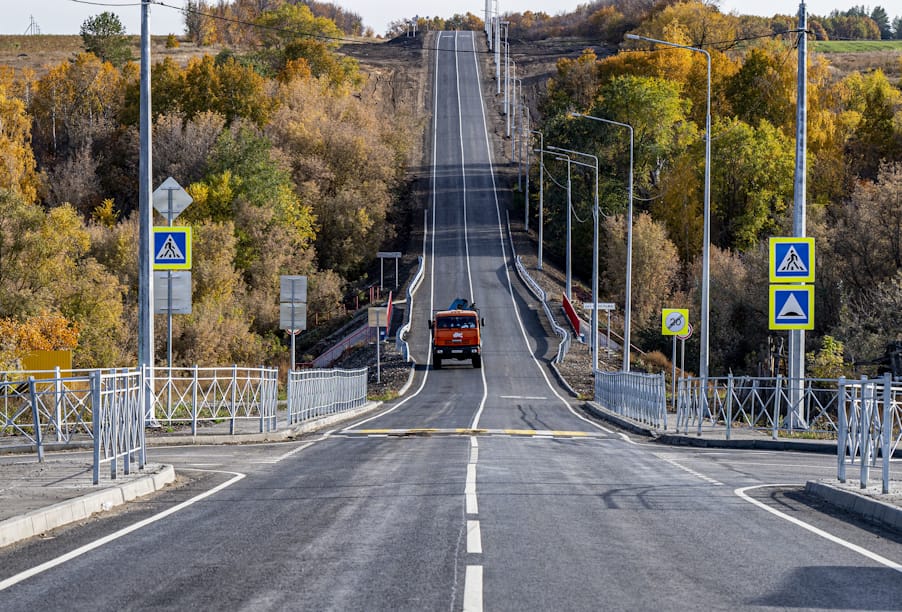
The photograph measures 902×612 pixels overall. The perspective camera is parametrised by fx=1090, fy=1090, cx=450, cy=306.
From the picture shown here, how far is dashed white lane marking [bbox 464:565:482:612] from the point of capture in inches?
287

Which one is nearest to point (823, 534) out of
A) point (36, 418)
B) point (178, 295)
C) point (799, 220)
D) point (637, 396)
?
point (36, 418)

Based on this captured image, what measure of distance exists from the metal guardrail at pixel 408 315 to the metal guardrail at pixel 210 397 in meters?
32.5

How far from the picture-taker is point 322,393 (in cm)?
3164

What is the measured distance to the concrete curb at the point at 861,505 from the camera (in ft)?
39.1

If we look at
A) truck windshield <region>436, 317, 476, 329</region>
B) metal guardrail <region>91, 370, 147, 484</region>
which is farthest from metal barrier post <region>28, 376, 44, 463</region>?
truck windshield <region>436, 317, 476, 329</region>

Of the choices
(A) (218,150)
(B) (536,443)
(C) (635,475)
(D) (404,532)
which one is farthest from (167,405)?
(A) (218,150)

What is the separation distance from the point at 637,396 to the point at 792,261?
34.7 ft

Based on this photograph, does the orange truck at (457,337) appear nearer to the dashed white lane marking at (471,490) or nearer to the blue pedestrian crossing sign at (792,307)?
the blue pedestrian crossing sign at (792,307)

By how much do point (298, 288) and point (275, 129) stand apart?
213 ft

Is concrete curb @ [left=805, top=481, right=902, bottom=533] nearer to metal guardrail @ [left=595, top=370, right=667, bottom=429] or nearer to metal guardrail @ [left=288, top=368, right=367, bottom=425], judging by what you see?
metal guardrail @ [left=595, top=370, right=667, bottom=429]

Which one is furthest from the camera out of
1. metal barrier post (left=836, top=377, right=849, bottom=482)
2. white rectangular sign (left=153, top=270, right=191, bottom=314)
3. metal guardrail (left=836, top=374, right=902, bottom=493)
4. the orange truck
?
the orange truck

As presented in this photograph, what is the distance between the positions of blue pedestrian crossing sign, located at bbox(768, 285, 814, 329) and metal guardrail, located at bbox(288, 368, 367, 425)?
37.7 ft

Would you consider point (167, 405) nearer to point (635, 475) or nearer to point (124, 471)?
point (124, 471)

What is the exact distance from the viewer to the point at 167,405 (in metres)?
23.5
